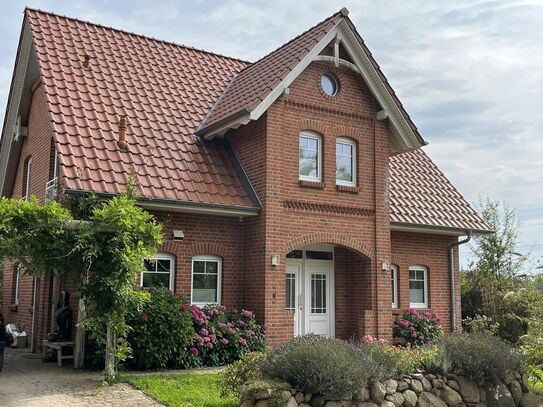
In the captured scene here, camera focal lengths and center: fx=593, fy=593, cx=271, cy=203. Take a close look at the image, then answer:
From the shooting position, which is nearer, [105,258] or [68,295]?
[105,258]

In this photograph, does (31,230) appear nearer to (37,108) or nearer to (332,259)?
(37,108)

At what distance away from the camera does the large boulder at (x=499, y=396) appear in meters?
10.2

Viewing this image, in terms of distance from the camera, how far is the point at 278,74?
14.4 meters

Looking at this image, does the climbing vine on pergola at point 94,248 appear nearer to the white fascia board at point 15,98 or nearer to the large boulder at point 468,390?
the large boulder at point 468,390

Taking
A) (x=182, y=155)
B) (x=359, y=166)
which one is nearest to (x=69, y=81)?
(x=182, y=155)

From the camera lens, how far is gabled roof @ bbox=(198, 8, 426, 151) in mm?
14156

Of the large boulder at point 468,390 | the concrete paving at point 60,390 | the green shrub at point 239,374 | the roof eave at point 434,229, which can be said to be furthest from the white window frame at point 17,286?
the large boulder at point 468,390

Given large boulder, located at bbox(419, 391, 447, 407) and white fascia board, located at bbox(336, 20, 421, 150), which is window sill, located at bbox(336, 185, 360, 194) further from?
large boulder, located at bbox(419, 391, 447, 407)

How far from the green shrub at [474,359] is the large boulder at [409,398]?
0.81 m

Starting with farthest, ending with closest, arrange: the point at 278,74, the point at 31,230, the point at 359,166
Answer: the point at 359,166
the point at 278,74
the point at 31,230

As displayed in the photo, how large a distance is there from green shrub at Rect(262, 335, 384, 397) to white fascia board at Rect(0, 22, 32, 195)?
11879mm

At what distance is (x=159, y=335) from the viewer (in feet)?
38.5

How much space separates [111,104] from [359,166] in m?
6.54

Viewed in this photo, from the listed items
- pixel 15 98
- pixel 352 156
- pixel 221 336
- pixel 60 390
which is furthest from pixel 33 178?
pixel 352 156
